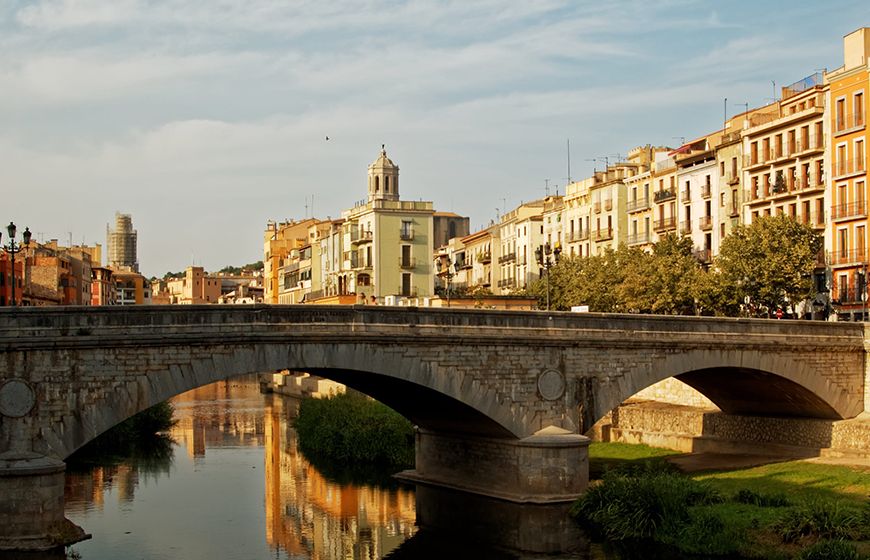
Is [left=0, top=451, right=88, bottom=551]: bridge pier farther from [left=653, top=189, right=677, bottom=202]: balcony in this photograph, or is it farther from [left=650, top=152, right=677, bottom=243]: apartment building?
[left=653, top=189, right=677, bottom=202]: balcony

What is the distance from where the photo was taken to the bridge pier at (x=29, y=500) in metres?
30.6

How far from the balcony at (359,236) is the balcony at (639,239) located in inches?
724

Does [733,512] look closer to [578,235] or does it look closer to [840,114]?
[840,114]

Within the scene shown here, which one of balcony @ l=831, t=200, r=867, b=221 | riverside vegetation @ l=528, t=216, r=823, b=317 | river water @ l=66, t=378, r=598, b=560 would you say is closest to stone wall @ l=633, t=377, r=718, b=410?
riverside vegetation @ l=528, t=216, r=823, b=317

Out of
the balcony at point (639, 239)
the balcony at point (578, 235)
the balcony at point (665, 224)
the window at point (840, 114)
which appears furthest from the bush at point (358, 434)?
the balcony at point (578, 235)

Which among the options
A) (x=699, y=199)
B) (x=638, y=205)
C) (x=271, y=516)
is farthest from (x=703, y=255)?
(x=271, y=516)

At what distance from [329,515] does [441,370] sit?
680 centimetres

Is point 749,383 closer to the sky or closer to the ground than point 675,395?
closer to the sky

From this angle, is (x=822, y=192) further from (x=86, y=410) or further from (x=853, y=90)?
(x=86, y=410)

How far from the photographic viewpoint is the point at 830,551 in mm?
29469

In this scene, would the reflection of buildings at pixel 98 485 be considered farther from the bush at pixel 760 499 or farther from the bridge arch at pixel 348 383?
the bush at pixel 760 499

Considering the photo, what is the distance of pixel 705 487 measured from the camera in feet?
123

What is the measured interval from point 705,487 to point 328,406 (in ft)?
82.4

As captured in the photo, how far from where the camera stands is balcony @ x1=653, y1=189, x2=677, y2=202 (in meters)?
79.9
